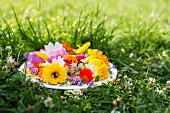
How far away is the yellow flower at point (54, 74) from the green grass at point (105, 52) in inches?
3.5

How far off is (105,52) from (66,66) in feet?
2.26

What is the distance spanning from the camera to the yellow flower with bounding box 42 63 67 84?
2.60 m

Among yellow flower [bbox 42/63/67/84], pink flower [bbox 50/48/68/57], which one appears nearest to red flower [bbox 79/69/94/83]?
yellow flower [bbox 42/63/67/84]

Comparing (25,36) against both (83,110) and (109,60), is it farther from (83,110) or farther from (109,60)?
(83,110)

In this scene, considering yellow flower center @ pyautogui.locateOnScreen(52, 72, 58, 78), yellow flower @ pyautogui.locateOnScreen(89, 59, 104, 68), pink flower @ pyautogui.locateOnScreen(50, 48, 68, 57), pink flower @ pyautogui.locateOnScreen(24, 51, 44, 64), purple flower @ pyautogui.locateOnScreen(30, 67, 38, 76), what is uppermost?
pink flower @ pyautogui.locateOnScreen(50, 48, 68, 57)

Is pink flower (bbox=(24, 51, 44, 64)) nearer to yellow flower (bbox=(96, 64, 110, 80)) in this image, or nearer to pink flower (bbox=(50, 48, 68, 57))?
pink flower (bbox=(50, 48, 68, 57))

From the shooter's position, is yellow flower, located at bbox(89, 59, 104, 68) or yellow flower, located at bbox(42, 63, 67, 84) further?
yellow flower, located at bbox(89, 59, 104, 68)

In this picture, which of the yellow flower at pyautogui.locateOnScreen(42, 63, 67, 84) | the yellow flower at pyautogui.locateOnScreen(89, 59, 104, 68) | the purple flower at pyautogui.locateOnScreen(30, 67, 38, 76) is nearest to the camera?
the yellow flower at pyautogui.locateOnScreen(42, 63, 67, 84)

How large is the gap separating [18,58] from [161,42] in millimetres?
1499

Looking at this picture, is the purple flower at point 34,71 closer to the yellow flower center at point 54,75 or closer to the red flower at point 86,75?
the yellow flower center at point 54,75

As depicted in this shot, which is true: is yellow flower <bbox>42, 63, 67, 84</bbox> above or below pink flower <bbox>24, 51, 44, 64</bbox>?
below

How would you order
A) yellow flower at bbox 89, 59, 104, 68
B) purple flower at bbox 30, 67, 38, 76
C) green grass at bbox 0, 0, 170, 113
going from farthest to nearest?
yellow flower at bbox 89, 59, 104, 68 < purple flower at bbox 30, 67, 38, 76 < green grass at bbox 0, 0, 170, 113

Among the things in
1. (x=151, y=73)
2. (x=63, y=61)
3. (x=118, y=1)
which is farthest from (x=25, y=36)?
(x=118, y=1)

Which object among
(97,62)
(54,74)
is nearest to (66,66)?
(54,74)
